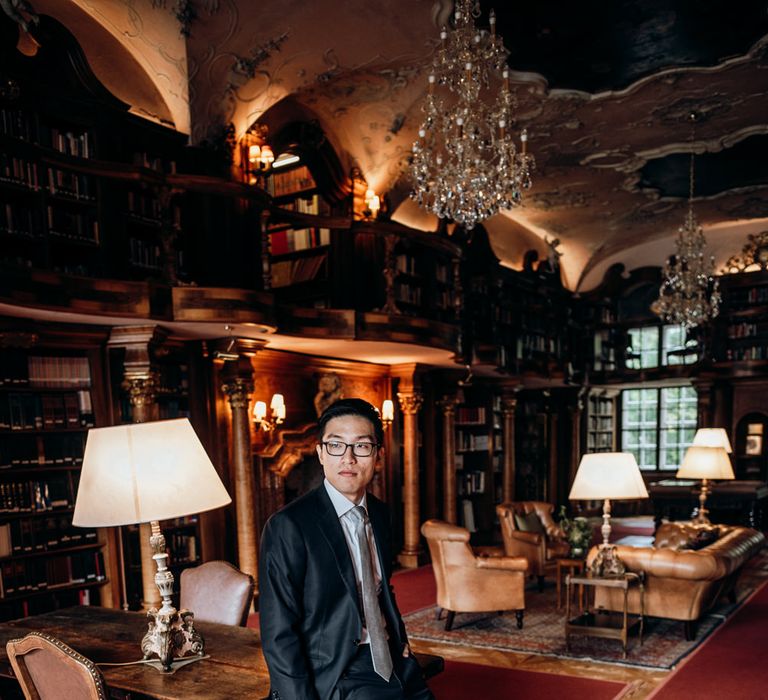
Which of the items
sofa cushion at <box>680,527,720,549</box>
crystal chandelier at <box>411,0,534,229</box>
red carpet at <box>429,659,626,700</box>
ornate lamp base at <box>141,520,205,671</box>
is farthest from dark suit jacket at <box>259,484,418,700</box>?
sofa cushion at <box>680,527,720,549</box>

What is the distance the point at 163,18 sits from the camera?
591cm

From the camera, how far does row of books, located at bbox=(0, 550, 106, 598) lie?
4.90 meters

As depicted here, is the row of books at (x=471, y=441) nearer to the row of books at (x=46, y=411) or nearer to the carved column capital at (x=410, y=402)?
the carved column capital at (x=410, y=402)

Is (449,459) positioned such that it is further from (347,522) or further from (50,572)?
(347,522)

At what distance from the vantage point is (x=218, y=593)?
3.21 m

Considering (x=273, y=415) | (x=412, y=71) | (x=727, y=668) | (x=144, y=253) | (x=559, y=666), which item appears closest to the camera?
(x=727, y=668)

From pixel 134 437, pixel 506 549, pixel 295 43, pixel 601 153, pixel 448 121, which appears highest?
pixel 295 43

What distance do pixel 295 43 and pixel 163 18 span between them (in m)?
1.17

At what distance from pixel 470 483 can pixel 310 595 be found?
8757 mm

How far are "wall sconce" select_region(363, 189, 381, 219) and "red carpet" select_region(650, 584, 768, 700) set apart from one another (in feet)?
18.2

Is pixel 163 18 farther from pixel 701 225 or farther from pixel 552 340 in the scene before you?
pixel 701 225

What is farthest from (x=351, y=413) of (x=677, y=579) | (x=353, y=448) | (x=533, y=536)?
(x=533, y=536)

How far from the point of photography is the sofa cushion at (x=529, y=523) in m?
7.57

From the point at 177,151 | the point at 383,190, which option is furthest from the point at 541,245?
the point at 177,151
